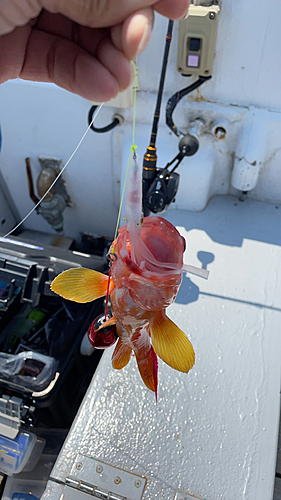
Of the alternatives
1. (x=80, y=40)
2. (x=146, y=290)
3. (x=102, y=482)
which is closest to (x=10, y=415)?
(x=102, y=482)

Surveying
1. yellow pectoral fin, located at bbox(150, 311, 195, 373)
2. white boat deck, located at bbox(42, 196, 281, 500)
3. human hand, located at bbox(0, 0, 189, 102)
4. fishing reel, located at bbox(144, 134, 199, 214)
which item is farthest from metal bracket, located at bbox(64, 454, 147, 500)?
human hand, located at bbox(0, 0, 189, 102)

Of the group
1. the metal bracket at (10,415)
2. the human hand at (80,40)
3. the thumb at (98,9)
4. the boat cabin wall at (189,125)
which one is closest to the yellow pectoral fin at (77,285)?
the human hand at (80,40)

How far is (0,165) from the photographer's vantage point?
Answer: 2.65m

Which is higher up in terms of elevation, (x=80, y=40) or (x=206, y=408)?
(x=80, y=40)

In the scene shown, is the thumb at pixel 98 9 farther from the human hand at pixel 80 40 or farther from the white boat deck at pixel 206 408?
the white boat deck at pixel 206 408

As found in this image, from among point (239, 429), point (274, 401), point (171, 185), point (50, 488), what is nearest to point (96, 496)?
point (50, 488)

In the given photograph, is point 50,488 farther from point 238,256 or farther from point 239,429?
point 238,256

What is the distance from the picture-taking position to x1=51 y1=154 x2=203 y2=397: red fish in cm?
75

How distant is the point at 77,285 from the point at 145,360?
0.32 m

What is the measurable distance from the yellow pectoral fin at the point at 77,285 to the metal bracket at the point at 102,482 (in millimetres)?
691

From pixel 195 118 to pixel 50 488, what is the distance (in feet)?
6.23

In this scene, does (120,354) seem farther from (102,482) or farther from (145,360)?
(102,482)

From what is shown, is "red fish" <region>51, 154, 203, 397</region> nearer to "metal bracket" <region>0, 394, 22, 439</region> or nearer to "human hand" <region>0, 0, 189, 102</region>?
"human hand" <region>0, 0, 189, 102</region>

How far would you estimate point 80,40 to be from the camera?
829 mm
